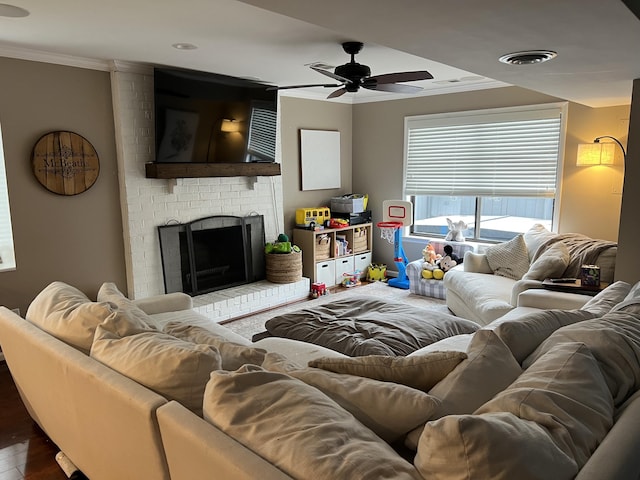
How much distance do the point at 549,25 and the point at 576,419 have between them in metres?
1.40

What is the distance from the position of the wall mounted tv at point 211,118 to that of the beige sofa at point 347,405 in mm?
2498

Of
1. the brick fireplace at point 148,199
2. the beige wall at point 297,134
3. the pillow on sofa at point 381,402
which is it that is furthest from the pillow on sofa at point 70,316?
the beige wall at point 297,134

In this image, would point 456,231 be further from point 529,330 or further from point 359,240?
point 529,330

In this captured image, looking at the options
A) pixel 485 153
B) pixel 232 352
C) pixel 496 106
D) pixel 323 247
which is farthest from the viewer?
pixel 323 247

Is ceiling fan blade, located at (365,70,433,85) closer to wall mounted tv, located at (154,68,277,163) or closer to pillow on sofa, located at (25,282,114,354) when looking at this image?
wall mounted tv, located at (154,68,277,163)

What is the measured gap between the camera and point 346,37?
3.22m

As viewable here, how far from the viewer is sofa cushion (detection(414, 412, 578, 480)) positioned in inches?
38.0

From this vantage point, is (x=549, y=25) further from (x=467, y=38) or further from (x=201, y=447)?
(x=201, y=447)

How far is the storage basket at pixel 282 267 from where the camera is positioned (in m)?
5.18

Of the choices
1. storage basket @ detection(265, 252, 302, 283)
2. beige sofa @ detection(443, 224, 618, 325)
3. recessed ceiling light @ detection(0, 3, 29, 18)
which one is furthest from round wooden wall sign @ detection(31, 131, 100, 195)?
beige sofa @ detection(443, 224, 618, 325)

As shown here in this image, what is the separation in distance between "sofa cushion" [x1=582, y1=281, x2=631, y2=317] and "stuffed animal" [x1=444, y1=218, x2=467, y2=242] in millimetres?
2887

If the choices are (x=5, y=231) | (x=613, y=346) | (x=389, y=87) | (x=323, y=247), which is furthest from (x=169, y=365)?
(x=323, y=247)

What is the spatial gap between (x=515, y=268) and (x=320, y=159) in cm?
280

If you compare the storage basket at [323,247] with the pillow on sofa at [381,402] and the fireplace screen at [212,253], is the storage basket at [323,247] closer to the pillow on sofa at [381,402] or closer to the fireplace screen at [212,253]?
the fireplace screen at [212,253]
